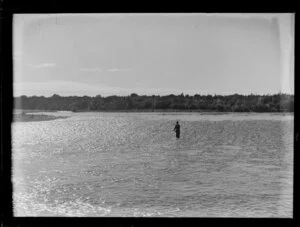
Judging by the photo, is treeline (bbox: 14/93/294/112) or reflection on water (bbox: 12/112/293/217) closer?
reflection on water (bbox: 12/112/293/217)

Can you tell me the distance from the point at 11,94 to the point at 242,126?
89.1 feet

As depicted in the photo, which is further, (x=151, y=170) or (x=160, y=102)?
(x=160, y=102)

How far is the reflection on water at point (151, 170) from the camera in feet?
20.6

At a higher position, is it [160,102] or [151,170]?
[160,102]

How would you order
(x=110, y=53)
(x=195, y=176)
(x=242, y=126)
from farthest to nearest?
1. (x=242, y=126)
2. (x=110, y=53)
3. (x=195, y=176)

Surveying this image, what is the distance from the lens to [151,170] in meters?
13.0

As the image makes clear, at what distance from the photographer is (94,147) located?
17.4 meters

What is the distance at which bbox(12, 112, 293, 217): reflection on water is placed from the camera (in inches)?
247

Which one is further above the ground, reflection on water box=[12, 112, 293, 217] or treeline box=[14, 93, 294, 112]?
treeline box=[14, 93, 294, 112]

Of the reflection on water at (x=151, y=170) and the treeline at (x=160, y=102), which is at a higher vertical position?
the treeline at (x=160, y=102)
